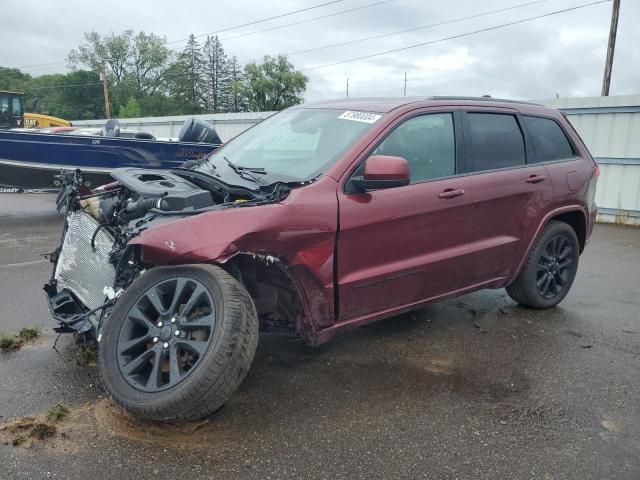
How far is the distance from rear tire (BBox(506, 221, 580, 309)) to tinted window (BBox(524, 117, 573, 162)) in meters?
0.60

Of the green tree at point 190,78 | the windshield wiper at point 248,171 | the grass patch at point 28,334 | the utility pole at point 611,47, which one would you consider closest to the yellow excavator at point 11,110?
the grass patch at point 28,334

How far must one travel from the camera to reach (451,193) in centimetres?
380

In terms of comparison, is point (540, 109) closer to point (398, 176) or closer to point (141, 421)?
point (398, 176)

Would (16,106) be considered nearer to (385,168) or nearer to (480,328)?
(480,328)

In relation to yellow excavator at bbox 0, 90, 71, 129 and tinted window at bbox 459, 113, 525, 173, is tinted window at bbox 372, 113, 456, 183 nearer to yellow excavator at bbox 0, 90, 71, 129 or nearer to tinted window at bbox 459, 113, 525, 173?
tinted window at bbox 459, 113, 525, 173

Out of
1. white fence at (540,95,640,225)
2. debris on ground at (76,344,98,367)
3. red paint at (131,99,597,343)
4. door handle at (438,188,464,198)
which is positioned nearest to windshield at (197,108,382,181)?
red paint at (131,99,597,343)

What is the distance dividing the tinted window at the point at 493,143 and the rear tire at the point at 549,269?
2.51 ft

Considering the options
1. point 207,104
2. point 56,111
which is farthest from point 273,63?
point 56,111

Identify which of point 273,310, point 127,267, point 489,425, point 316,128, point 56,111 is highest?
point 56,111

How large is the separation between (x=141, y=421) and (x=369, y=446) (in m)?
1.20

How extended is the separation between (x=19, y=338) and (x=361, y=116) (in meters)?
2.96

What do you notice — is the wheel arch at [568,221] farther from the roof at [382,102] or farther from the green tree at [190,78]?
the green tree at [190,78]

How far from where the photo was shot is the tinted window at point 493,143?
4086 millimetres

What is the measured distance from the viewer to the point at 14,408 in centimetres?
298
